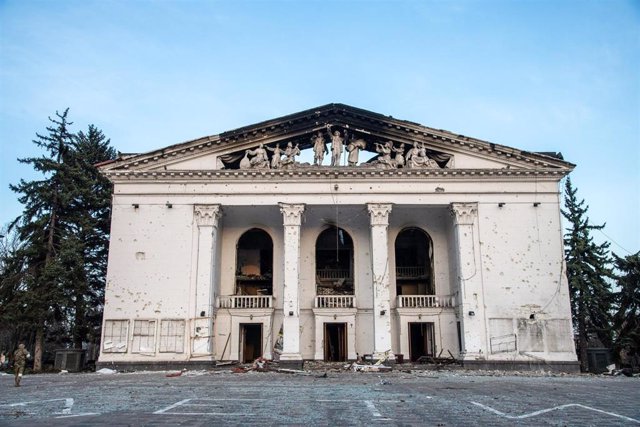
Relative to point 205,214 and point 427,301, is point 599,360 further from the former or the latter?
point 205,214

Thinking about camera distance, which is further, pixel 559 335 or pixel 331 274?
pixel 331 274

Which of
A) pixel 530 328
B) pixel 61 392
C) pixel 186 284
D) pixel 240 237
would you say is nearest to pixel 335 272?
pixel 240 237

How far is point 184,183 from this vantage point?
27.7 m

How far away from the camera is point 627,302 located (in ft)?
100

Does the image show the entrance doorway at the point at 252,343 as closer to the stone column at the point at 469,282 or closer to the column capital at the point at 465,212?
the stone column at the point at 469,282

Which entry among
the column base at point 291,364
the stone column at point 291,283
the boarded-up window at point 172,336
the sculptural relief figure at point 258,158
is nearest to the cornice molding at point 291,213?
the stone column at point 291,283

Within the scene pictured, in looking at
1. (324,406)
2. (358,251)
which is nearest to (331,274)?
(358,251)

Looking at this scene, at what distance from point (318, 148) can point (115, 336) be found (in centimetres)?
1334

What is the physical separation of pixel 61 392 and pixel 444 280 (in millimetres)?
19622

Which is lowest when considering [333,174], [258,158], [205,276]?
[205,276]

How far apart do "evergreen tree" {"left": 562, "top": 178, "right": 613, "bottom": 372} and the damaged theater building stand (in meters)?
6.39

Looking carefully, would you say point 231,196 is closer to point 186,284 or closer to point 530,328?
point 186,284

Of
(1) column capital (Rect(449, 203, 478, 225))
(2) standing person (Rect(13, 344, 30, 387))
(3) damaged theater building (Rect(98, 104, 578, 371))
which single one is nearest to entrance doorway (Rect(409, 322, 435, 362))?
(3) damaged theater building (Rect(98, 104, 578, 371))

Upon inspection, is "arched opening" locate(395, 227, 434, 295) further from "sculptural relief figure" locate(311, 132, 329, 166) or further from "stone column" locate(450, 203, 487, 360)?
"sculptural relief figure" locate(311, 132, 329, 166)
